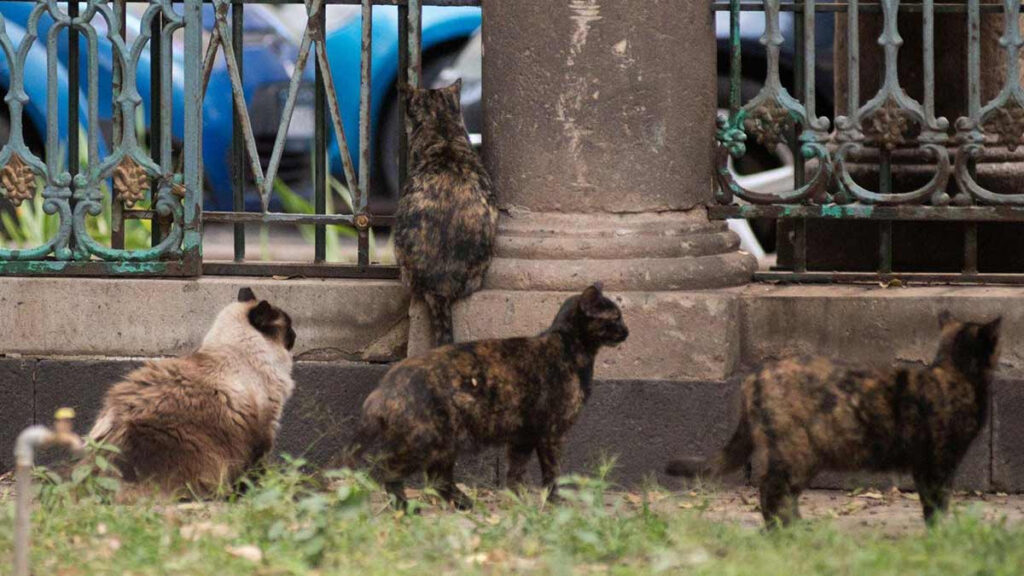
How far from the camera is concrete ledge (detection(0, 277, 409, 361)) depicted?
6.93 metres

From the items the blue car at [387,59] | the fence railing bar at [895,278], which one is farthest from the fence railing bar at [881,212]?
the blue car at [387,59]

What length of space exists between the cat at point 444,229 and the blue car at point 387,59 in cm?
404

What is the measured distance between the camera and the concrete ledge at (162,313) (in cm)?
693

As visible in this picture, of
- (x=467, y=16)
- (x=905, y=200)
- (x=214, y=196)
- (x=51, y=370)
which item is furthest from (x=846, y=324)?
(x=214, y=196)

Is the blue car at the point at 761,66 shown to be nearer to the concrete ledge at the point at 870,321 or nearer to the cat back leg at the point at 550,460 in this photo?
the concrete ledge at the point at 870,321

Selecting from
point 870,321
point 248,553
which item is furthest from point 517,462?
point 870,321

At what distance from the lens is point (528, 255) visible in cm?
668

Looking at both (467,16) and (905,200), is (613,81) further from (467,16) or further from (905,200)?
(467,16)

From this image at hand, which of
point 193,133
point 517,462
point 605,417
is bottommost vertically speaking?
point 517,462

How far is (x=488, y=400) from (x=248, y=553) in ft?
3.94

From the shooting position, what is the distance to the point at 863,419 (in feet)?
17.9

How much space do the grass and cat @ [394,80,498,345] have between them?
3.83 feet

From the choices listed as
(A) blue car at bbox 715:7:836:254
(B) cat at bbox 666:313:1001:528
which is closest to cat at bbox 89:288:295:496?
(B) cat at bbox 666:313:1001:528

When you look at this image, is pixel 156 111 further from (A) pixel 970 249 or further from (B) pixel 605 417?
(A) pixel 970 249
